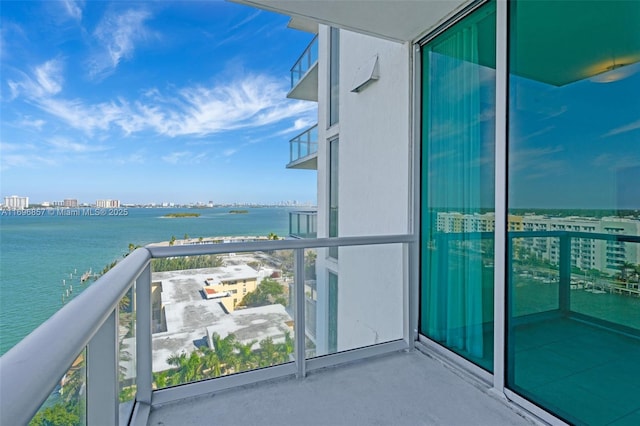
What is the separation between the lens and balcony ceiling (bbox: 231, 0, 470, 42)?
2346mm

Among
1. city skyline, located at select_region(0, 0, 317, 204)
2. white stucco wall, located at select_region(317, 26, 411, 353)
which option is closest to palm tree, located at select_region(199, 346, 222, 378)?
white stucco wall, located at select_region(317, 26, 411, 353)

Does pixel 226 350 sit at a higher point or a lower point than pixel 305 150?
lower

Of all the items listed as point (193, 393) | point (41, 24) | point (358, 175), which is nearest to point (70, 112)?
point (41, 24)

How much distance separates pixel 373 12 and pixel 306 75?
557 cm

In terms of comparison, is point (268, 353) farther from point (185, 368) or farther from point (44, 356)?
point (44, 356)

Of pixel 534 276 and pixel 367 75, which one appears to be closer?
pixel 534 276

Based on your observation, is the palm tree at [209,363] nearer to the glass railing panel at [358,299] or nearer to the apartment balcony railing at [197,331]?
the apartment balcony railing at [197,331]

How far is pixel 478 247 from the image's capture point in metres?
2.34

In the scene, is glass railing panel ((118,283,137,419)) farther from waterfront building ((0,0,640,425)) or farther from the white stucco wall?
the white stucco wall

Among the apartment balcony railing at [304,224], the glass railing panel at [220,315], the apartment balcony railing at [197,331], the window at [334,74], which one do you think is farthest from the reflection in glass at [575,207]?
the apartment balcony railing at [304,224]

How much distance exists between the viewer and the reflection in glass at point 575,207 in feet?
4.96

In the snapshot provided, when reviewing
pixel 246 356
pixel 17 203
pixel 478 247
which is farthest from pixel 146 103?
pixel 478 247

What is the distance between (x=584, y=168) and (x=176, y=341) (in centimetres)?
248

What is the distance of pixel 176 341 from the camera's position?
6.81ft
